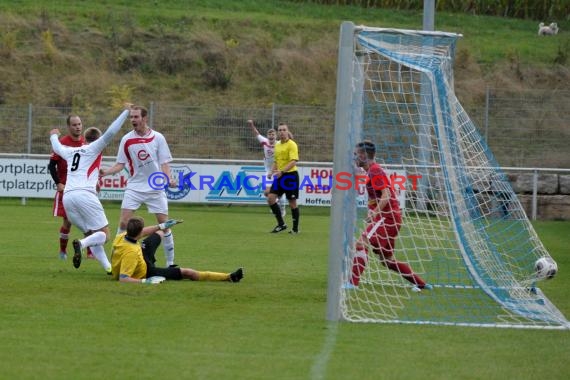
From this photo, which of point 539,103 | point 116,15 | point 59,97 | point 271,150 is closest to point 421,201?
point 271,150

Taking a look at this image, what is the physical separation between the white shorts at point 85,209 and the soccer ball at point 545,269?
5.17 metres

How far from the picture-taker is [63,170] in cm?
1511

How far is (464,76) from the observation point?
3869cm

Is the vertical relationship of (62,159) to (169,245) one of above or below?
above

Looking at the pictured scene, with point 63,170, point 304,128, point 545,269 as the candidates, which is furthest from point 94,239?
point 304,128

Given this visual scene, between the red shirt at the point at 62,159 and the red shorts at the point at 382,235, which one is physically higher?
the red shirt at the point at 62,159

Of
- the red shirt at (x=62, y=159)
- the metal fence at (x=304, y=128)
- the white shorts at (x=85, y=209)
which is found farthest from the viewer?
the metal fence at (x=304, y=128)

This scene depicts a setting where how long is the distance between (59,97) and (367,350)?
2965 cm

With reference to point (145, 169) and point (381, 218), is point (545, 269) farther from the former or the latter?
point (145, 169)

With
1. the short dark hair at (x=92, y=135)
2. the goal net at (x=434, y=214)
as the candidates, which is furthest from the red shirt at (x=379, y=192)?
the short dark hair at (x=92, y=135)

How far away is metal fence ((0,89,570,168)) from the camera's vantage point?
29203 mm

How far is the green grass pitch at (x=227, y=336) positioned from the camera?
Result: 7.33 metres

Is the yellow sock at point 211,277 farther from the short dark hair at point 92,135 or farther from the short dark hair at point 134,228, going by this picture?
the short dark hair at point 92,135

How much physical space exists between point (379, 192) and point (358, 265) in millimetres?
989
